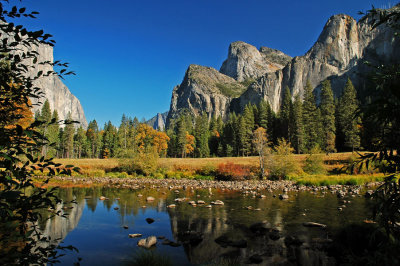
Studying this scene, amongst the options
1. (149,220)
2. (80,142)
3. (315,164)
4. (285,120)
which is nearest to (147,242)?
(149,220)

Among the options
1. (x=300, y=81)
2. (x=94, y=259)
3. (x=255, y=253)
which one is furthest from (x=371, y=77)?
(x=300, y=81)

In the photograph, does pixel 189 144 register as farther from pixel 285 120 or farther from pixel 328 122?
pixel 328 122

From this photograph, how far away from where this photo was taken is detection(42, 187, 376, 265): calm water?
26.9 feet

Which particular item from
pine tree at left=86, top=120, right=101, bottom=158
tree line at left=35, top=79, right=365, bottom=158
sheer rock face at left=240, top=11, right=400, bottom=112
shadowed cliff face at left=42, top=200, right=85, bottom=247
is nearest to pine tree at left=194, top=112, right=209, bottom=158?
tree line at left=35, top=79, right=365, bottom=158

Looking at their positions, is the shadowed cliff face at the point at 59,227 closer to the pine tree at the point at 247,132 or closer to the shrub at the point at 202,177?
the shrub at the point at 202,177

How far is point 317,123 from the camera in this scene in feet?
189

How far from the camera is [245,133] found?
69875 millimetres

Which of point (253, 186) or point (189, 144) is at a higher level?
point (189, 144)

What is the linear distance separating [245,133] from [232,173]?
38538mm

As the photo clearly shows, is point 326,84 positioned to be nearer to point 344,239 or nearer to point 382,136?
point 344,239

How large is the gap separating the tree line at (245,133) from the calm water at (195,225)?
2360 centimetres

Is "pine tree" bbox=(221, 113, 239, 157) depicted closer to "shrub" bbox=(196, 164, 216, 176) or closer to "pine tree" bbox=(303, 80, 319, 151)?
"pine tree" bbox=(303, 80, 319, 151)

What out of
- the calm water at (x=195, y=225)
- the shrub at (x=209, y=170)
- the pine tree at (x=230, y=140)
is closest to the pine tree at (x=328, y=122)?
the pine tree at (x=230, y=140)

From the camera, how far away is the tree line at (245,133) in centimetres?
5581
